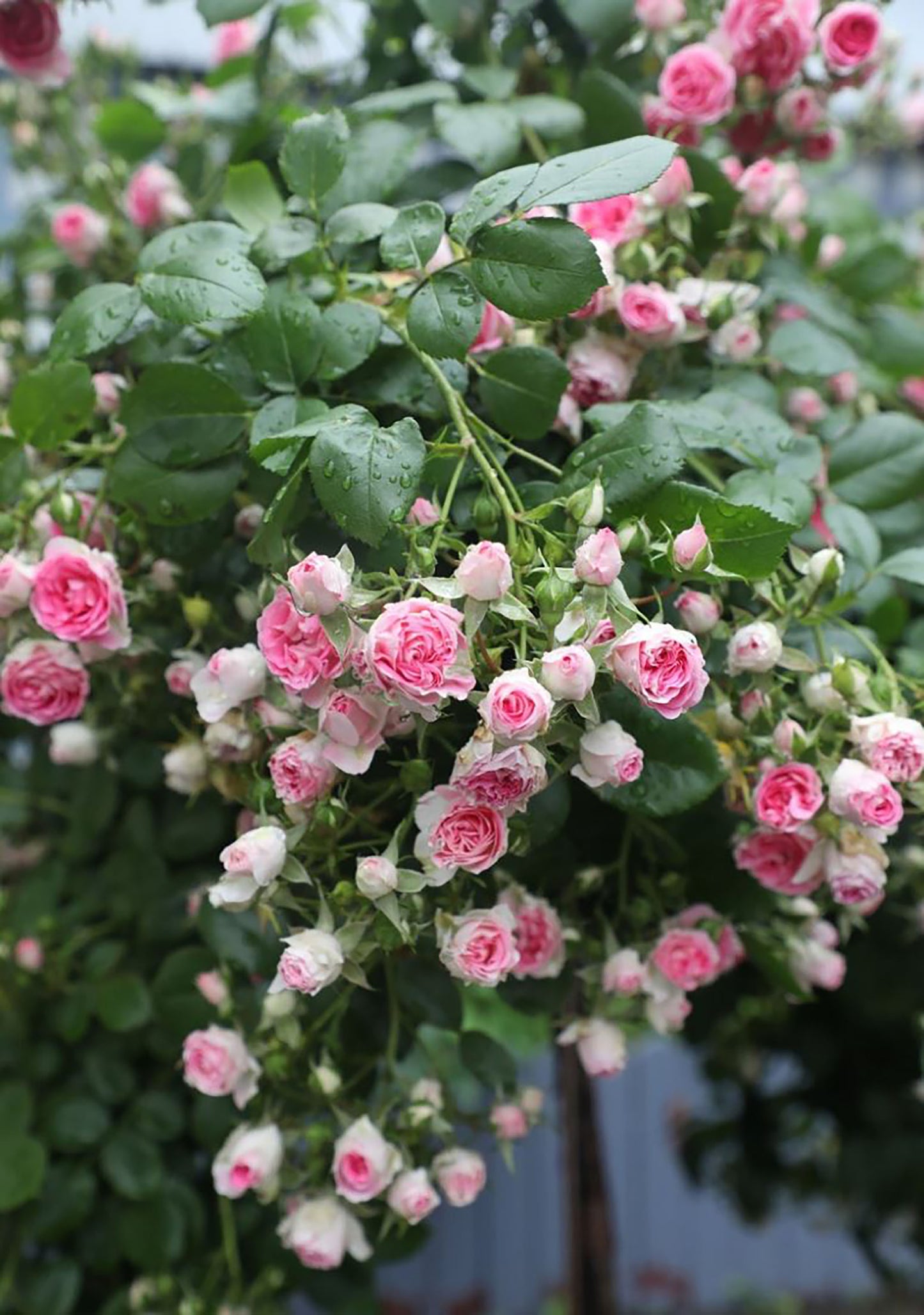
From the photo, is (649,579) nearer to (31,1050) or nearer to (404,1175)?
(404,1175)

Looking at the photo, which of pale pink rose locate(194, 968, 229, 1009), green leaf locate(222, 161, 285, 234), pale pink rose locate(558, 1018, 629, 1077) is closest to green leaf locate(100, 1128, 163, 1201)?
pale pink rose locate(194, 968, 229, 1009)

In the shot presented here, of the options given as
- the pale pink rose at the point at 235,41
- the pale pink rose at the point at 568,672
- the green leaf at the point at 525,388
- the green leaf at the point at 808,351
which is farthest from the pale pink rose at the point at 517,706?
the pale pink rose at the point at 235,41

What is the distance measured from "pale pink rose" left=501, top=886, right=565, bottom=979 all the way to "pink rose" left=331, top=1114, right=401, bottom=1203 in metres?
0.13

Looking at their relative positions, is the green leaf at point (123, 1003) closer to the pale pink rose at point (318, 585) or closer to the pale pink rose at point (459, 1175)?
the pale pink rose at point (459, 1175)

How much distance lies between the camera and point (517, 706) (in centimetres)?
53

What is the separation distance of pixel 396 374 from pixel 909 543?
39 cm

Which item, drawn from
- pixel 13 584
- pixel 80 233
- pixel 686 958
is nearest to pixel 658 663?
pixel 686 958

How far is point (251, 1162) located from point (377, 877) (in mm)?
230

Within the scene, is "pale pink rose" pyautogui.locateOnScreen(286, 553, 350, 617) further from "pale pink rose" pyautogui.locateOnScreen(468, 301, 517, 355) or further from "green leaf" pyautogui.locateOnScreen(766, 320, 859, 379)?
"green leaf" pyautogui.locateOnScreen(766, 320, 859, 379)

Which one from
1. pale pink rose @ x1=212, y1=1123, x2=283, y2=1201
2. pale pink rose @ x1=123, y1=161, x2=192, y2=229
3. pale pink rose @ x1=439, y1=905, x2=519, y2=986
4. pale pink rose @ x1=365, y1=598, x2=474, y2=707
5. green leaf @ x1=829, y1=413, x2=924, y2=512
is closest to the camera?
pale pink rose @ x1=365, y1=598, x2=474, y2=707

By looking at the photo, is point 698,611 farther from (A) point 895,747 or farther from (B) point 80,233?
(B) point 80,233

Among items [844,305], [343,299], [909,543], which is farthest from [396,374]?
[844,305]

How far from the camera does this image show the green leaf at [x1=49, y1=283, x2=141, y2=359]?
2.43 ft

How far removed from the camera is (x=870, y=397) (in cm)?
99
